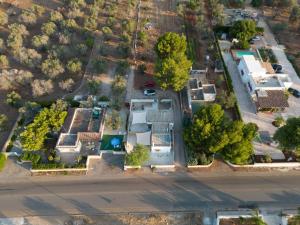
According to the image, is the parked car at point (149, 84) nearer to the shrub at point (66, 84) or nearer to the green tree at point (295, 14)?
the shrub at point (66, 84)

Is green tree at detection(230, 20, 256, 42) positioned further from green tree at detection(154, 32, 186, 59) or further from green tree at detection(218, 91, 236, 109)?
green tree at detection(218, 91, 236, 109)

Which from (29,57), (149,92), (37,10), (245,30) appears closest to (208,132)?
(149,92)

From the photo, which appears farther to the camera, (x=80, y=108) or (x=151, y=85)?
(x=151, y=85)

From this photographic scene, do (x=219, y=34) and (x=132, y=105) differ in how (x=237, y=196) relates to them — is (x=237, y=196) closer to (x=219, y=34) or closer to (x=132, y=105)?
(x=132, y=105)

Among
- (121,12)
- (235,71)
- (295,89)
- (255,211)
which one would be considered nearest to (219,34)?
(235,71)

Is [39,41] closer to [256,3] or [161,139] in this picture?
[161,139]

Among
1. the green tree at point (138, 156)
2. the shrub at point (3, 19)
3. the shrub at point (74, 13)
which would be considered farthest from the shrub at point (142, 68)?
the shrub at point (3, 19)
